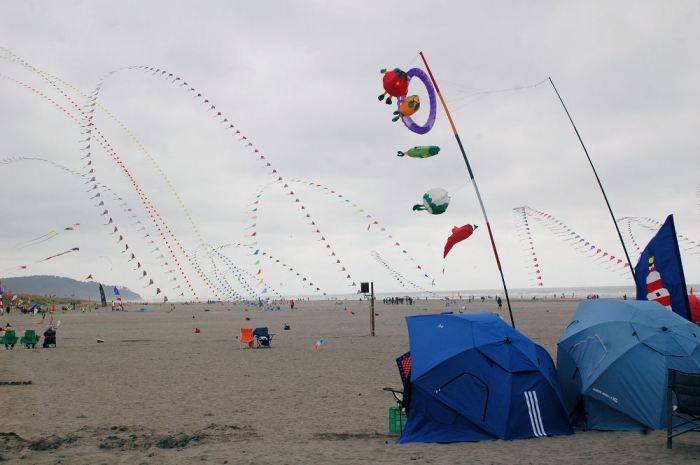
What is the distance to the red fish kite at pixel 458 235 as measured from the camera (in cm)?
1105

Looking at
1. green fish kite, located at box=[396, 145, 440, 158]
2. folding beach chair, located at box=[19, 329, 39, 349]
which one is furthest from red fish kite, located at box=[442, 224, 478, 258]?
folding beach chair, located at box=[19, 329, 39, 349]

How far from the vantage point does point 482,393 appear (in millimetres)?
7188

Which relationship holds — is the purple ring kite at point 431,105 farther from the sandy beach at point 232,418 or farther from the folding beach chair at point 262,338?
the folding beach chair at point 262,338

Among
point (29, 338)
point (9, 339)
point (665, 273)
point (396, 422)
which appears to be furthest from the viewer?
point (29, 338)

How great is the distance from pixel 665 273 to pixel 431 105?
5.22 meters

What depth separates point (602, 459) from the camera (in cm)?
600

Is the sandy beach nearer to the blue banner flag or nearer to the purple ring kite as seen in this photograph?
the blue banner flag

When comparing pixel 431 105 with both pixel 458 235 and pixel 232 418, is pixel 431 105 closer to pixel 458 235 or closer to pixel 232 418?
pixel 458 235

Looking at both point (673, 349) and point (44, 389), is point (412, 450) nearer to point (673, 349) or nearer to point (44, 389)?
point (673, 349)

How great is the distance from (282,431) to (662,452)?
16.3 feet

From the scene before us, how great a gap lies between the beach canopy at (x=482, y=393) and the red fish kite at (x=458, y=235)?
3774 mm

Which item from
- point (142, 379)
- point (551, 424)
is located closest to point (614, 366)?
point (551, 424)

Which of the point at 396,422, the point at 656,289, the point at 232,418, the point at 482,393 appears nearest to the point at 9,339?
the point at 232,418

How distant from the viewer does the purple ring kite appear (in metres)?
10.7
